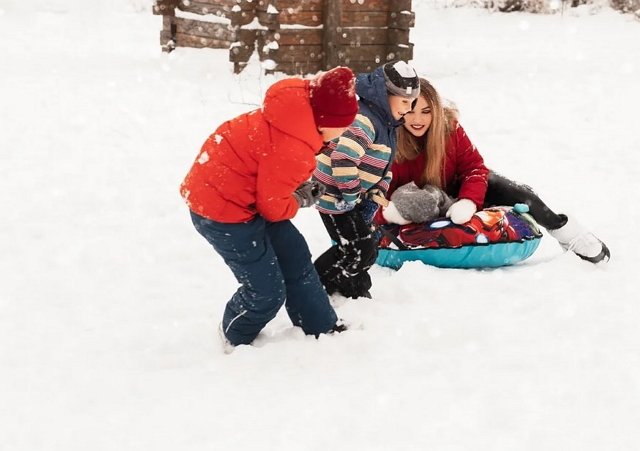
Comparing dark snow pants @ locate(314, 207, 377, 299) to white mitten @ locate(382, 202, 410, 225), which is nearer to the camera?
dark snow pants @ locate(314, 207, 377, 299)

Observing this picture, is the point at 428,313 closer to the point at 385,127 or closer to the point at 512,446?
the point at 385,127

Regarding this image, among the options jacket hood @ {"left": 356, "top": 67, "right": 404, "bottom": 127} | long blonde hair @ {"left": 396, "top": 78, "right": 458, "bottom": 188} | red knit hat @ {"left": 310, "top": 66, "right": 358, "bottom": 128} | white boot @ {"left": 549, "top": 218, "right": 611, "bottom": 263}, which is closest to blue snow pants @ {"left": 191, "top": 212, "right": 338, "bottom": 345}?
red knit hat @ {"left": 310, "top": 66, "right": 358, "bottom": 128}

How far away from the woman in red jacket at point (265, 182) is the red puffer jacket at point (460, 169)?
1644 mm

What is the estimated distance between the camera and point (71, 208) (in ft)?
19.9

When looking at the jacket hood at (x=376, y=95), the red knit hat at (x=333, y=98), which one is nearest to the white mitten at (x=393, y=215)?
the jacket hood at (x=376, y=95)

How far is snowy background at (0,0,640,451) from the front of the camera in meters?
3.15

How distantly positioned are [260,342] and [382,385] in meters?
0.79

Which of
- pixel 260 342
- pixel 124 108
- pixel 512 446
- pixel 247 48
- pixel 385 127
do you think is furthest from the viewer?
pixel 247 48

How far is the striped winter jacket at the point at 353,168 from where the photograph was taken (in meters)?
4.11

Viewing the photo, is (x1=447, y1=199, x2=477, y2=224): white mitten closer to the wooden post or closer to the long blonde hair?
the long blonde hair

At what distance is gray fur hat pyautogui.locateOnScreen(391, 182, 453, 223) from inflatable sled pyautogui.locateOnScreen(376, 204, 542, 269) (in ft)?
0.20

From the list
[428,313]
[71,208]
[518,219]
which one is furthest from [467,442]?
[71,208]

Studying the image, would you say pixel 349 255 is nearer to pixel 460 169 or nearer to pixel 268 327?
pixel 268 327

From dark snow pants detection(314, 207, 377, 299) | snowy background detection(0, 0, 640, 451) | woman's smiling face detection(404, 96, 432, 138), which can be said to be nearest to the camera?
snowy background detection(0, 0, 640, 451)
